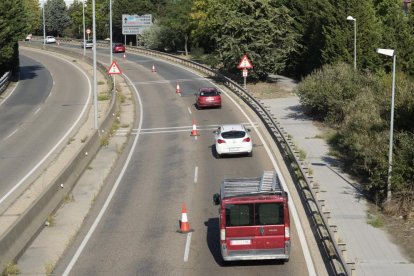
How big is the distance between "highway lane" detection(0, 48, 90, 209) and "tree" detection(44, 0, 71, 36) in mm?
75714

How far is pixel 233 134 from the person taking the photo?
96.4 ft

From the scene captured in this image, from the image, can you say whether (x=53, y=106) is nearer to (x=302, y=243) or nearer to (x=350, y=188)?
(x=350, y=188)

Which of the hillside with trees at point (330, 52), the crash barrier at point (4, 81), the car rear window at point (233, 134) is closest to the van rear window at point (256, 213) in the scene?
the hillside with trees at point (330, 52)

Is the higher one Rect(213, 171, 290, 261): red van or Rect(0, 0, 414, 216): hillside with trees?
Rect(0, 0, 414, 216): hillside with trees

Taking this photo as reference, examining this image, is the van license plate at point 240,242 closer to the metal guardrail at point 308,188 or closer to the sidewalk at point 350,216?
the metal guardrail at point 308,188

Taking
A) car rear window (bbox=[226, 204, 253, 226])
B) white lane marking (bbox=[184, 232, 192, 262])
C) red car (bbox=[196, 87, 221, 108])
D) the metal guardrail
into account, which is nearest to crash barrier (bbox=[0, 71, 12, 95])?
the metal guardrail

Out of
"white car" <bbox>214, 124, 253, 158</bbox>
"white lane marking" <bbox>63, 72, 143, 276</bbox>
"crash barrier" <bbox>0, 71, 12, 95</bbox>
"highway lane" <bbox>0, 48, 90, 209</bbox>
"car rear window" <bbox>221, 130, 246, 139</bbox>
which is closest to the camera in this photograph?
"white lane marking" <bbox>63, 72, 143, 276</bbox>

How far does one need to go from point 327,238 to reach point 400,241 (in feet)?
8.00

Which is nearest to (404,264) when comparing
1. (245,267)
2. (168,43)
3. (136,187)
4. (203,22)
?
(245,267)

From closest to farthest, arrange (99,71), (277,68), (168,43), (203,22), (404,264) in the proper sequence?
(404,264) < (277,68) < (99,71) < (203,22) < (168,43)

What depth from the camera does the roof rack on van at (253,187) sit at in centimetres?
1633

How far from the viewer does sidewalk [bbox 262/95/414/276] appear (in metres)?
16.0

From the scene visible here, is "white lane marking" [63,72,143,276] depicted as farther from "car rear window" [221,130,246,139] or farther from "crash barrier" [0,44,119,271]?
"car rear window" [221,130,246,139]

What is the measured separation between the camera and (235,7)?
52.6m
